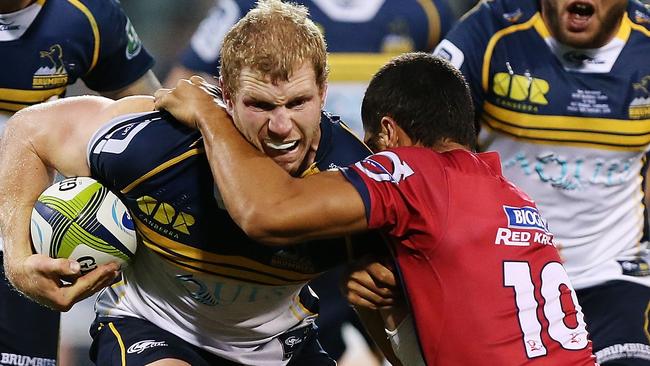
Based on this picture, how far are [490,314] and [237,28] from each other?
3.67ft

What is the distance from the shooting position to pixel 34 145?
13.9 ft

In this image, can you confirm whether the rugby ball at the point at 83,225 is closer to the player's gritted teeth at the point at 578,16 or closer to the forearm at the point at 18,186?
the forearm at the point at 18,186

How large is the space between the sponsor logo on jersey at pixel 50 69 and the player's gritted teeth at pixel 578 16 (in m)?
2.16

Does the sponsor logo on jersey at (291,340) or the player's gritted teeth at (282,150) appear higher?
the player's gritted teeth at (282,150)

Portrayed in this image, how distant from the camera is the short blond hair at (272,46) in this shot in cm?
384

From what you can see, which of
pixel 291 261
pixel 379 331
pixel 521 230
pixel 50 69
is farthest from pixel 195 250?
pixel 50 69

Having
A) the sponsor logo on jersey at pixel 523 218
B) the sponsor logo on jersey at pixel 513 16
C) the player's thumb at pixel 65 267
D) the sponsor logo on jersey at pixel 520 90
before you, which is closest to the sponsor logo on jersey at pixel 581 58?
the sponsor logo on jersey at pixel 520 90

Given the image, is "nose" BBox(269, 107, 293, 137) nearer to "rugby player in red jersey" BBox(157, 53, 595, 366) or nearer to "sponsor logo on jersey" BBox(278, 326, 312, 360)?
"rugby player in red jersey" BBox(157, 53, 595, 366)

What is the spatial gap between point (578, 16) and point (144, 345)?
8.23ft

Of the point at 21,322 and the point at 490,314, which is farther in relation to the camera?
the point at 21,322

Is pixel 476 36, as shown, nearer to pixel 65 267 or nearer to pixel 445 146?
pixel 445 146

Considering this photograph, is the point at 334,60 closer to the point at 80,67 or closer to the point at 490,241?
the point at 80,67

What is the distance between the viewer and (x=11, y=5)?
18.0 ft

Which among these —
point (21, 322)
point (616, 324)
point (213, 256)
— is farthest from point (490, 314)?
point (21, 322)
